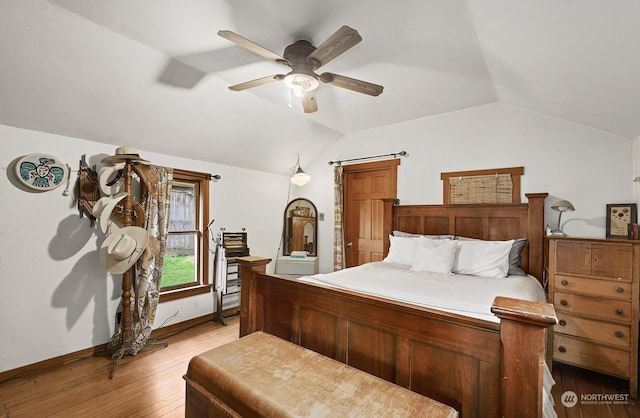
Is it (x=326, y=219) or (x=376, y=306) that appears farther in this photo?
(x=326, y=219)

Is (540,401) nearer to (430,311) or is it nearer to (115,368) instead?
(430,311)

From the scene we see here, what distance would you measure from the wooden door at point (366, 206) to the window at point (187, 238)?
2.10 m

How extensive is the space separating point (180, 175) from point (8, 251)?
1.68m

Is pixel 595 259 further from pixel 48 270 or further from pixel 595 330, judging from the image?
pixel 48 270

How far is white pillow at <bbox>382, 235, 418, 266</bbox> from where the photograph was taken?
335 centimetres

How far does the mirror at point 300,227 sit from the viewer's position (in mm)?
4891

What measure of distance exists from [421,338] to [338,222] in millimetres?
3089

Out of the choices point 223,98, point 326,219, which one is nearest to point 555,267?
point 326,219

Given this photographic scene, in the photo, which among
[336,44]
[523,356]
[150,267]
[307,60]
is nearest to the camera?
[523,356]

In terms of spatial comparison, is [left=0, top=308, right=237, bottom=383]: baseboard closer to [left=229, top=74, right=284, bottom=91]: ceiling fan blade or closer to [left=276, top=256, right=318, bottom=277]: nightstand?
[left=276, top=256, right=318, bottom=277]: nightstand

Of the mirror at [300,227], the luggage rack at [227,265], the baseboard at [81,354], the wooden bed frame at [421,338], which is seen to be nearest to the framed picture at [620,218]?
the wooden bed frame at [421,338]

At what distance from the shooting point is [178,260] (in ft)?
12.4

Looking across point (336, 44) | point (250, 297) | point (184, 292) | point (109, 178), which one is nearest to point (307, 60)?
point (336, 44)

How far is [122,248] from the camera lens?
2.46 m
